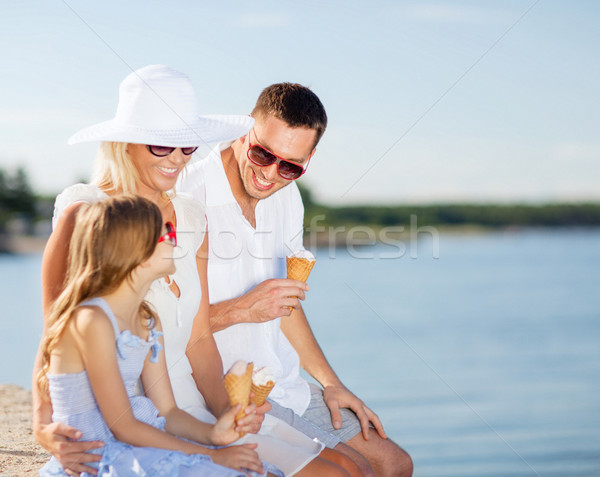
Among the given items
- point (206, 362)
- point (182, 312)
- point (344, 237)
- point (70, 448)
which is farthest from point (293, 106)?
point (344, 237)

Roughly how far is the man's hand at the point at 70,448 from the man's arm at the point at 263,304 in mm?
851

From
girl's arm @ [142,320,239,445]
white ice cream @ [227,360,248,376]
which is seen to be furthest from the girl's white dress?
white ice cream @ [227,360,248,376]

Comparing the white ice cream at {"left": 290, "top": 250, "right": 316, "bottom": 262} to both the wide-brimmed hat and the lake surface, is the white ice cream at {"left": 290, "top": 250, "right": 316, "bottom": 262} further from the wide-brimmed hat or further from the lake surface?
the lake surface

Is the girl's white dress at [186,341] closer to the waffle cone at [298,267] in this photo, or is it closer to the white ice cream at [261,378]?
the white ice cream at [261,378]

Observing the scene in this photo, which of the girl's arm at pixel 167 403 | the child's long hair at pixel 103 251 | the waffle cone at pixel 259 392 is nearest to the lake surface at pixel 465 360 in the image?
the waffle cone at pixel 259 392

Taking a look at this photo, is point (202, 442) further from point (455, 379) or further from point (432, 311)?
point (432, 311)

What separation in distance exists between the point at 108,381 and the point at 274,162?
4.60 ft

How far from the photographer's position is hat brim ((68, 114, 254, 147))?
2.68 meters

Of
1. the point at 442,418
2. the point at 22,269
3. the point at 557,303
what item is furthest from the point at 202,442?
the point at 22,269

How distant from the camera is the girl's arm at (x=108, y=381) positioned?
2.24m

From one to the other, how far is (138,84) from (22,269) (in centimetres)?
4176

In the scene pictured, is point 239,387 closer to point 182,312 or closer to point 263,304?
point 182,312

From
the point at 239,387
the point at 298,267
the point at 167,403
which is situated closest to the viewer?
the point at 239,387

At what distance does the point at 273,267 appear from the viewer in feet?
11.2
